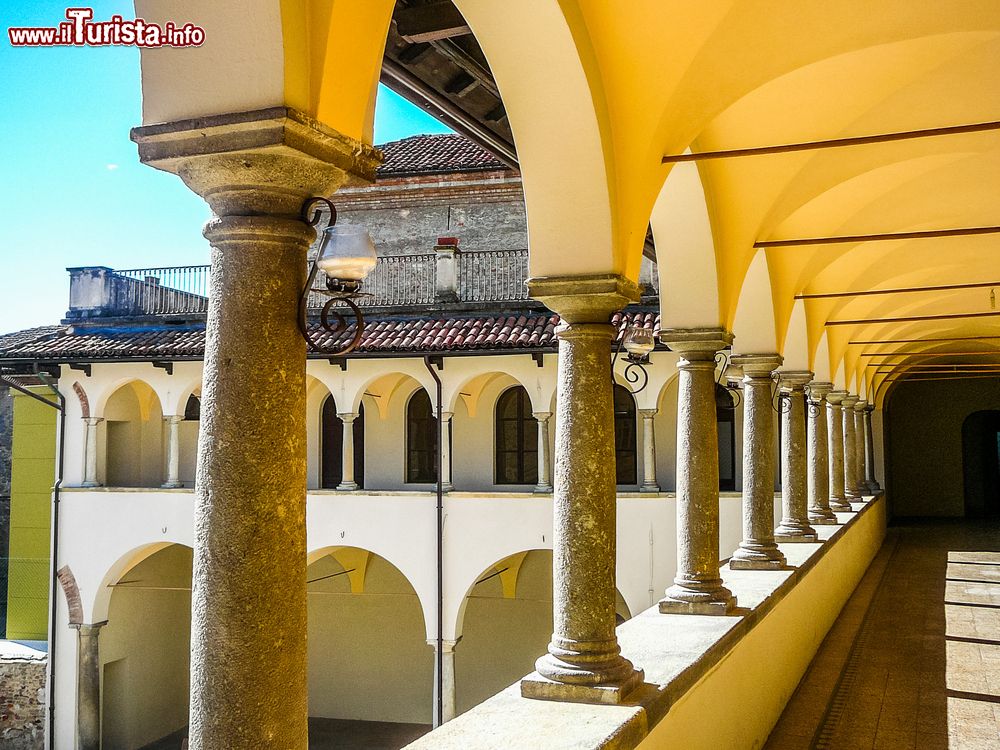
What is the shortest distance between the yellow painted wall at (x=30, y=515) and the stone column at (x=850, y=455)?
15227 millimetres

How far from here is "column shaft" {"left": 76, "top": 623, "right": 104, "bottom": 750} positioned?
17.5 metres

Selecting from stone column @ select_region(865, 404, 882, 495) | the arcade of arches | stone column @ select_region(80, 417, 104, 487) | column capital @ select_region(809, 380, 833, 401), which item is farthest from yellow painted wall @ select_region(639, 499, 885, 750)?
stone column @ select_region(80, 417, 104, 487)

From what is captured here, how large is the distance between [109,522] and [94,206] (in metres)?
6.37

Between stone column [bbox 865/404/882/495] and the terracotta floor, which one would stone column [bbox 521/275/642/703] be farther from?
stone column [bbox 865/404/882/495]

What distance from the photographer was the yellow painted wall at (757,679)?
16.7 ft

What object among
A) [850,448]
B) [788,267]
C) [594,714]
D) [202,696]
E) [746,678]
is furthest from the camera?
[850,448]

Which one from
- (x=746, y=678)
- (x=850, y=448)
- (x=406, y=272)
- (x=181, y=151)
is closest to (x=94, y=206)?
(x=406, y=272)

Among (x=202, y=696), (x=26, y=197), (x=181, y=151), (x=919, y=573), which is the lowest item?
(x=919, y=573)

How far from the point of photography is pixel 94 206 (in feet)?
46.8

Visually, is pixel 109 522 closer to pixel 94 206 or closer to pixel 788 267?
pixel 94 206

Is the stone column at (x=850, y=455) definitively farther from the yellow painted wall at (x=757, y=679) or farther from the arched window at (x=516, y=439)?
the yellow painted wall at (x=757, y=679)

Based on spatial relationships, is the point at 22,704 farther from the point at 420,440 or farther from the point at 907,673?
the point at 907,673

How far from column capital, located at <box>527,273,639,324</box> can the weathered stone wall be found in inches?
654

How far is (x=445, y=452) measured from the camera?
56.5 ft
